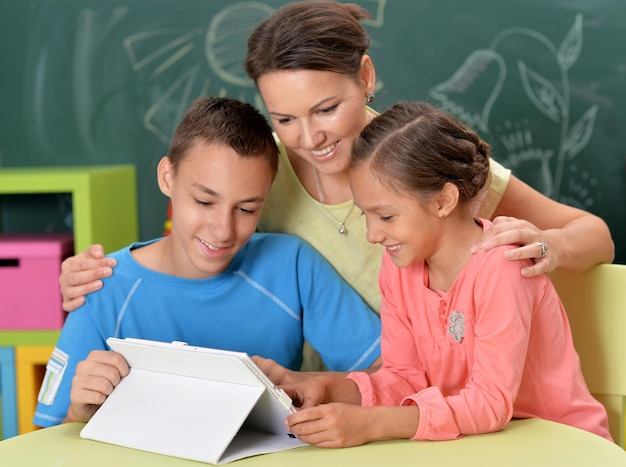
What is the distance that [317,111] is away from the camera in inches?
57.5

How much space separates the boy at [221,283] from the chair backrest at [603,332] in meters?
0.32

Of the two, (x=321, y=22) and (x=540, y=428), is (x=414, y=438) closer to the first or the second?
(x=540, y=428)

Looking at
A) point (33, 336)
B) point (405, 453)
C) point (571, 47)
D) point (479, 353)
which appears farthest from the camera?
point (571, 47)

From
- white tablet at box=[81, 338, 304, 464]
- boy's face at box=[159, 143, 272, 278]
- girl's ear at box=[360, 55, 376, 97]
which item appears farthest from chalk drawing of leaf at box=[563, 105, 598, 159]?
white tablet at box=[81, 338, 304, 464]

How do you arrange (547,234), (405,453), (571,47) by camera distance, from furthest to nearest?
(571,47) < (547,234) < (405,453)

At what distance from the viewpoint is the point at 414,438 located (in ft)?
3.49

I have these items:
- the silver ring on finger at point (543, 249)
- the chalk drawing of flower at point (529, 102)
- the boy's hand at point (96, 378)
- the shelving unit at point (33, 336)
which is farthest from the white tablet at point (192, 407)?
the chalk drawing of flower at point (529, 102)

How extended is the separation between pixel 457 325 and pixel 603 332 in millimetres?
256

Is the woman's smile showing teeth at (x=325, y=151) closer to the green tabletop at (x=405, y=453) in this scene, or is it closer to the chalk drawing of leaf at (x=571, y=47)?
the green tabletop at (x=405, y=453)

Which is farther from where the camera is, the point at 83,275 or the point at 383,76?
the point at 383,76

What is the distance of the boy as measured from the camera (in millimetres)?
Answer: 1381

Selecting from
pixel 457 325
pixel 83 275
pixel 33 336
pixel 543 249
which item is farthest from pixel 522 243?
pixel 33 336

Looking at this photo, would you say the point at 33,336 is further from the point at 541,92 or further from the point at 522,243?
the point at 541,92

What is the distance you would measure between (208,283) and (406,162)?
43cm
